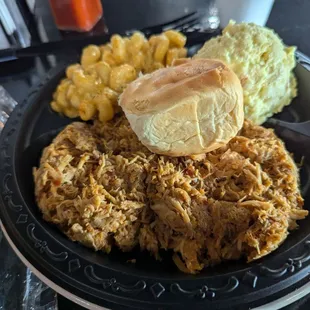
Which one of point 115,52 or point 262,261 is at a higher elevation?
point 115,52

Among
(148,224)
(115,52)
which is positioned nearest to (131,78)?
(115,52)

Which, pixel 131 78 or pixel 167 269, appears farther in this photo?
pixel 131 78

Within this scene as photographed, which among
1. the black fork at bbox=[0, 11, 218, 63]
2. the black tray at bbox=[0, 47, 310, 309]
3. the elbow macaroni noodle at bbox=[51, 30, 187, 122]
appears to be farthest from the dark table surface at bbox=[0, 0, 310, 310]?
the black tray at bbox=[0, 47, 310, 309]

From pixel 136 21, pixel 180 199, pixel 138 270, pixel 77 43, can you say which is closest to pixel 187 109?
pixel 180 199

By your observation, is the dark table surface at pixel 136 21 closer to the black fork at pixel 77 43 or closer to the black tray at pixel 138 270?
the black fork at pixel 77 43

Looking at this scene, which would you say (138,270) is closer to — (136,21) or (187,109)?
(187,109)

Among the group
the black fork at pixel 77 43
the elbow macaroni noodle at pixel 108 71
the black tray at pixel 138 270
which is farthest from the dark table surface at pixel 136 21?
the black tray at pixel 138 270

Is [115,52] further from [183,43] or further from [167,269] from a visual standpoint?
[167,269]
